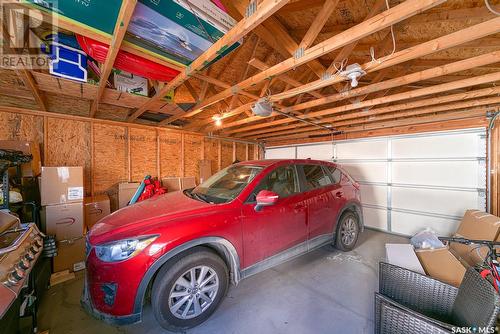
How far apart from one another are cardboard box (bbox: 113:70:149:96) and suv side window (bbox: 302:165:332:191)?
3119 millimetres

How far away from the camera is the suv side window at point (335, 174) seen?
11.5 ft

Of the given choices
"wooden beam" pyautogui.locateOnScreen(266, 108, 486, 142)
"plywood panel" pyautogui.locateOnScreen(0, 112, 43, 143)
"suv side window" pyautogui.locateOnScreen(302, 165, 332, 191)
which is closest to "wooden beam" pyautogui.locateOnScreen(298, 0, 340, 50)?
"suv side window" pyautogui.locateOnScreen(302, 165, 332, 191)

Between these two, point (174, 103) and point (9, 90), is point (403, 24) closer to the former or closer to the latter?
point (174, 103)

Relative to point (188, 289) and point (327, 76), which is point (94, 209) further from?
point (327, 76)

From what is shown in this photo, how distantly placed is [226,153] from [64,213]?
15.8 feet

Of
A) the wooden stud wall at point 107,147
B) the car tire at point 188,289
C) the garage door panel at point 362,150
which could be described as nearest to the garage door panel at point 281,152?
the garage door panel at point 362,150

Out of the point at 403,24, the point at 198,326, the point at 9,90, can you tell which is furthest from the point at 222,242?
the point at 9,90

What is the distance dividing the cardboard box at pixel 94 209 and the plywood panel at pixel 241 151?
15.0ft

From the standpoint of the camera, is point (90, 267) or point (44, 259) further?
point (44, 259)

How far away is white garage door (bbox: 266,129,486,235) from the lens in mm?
3961

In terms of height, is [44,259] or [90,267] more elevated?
[90,267]

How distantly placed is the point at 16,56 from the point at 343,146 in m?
6.80

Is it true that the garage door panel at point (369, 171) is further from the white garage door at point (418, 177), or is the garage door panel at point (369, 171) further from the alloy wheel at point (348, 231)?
the alloy wheel at point (348, 231)

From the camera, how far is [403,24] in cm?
238
